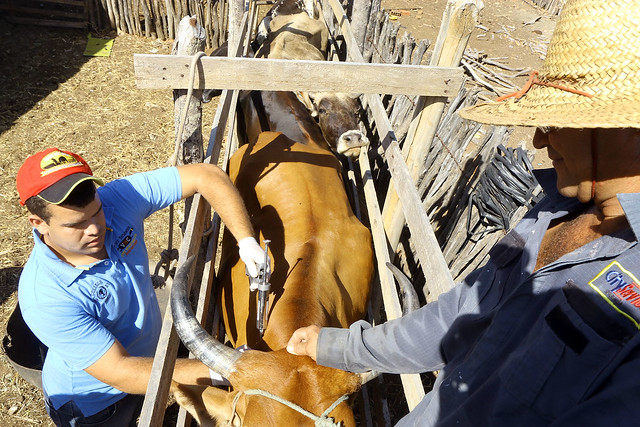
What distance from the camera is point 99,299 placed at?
2326mm

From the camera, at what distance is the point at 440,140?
443 cm

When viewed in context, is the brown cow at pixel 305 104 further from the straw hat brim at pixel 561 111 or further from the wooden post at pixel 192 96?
the straw hat brim at pixel 561 111

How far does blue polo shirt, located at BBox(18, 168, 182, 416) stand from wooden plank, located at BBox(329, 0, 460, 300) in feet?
4.87

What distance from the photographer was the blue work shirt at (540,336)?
1.09 meters

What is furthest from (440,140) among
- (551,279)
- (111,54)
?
(111,54)

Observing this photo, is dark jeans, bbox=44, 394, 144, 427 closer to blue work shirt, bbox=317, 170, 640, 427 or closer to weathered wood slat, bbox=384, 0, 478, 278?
blue work shirt, bbox=317, 170, 640, 427

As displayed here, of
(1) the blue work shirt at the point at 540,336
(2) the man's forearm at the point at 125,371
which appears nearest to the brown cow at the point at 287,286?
(2) the man's forearm at the point at 125,371

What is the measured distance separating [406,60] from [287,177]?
278 cm

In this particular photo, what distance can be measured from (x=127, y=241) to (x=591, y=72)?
234 centimetres

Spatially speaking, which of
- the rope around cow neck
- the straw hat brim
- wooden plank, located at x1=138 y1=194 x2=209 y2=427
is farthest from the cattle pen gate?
the straw hat brim

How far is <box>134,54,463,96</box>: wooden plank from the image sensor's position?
2.68m

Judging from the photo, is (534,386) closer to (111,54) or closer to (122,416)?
(122,416)

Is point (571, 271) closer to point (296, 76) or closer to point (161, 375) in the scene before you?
point (161, 375)

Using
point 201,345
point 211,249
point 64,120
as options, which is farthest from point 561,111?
point 64,120
